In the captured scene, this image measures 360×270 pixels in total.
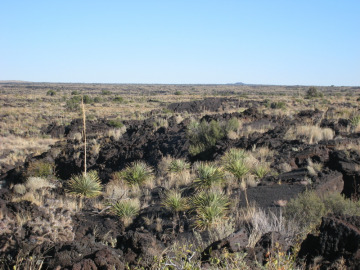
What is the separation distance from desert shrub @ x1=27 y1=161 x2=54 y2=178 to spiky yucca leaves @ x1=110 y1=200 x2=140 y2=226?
729 cm

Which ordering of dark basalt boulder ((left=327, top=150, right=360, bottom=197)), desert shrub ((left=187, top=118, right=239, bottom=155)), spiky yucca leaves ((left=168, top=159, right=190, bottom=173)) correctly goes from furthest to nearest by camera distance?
1. desert shrub ((left=187, top=118, right=239, bottom=155))
2. spiky yucca leaves ((left=168, top=159, right=190, bottom=173))
3. dark basalt boulder ((left=327, top=150, right=360, bottom=197))

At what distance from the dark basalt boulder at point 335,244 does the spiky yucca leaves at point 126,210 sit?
15.1 ft

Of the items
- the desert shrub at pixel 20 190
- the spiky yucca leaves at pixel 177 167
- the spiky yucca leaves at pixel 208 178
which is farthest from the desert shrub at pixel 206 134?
the desert shrub at pixel 20 190

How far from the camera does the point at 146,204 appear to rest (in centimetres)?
1020

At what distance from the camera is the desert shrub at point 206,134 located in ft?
53.9

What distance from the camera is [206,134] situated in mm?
17188

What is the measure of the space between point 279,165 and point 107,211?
574 cm

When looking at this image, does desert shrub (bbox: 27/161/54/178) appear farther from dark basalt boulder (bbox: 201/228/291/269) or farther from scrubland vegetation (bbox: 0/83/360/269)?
dark basalt boulder (bbox: 201/228/291/269)

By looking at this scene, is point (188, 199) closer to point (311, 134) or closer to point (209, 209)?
point (209, 209)

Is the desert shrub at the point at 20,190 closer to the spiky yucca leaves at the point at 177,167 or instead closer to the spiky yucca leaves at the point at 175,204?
the spiky yucca leaves at the point at 177,167

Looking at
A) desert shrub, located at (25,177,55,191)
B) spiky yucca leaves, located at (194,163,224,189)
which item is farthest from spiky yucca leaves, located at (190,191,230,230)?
desert shrub, located at (25,177,55,191)

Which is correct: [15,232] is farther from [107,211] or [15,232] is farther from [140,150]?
[140,150]

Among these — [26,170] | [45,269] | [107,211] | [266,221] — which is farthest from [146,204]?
[26,170]

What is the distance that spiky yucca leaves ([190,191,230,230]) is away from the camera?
7870 millimetres
